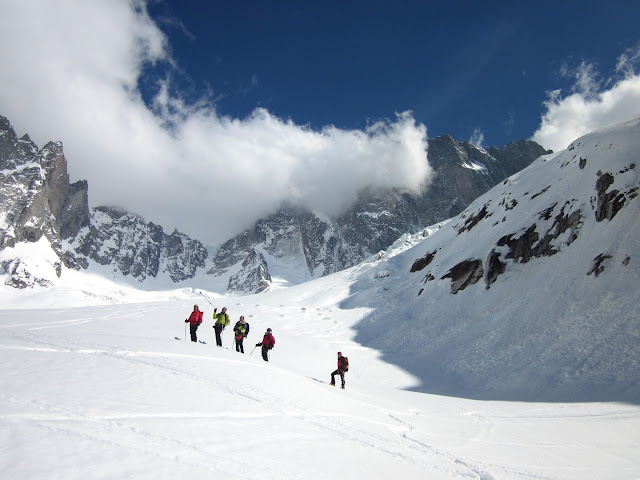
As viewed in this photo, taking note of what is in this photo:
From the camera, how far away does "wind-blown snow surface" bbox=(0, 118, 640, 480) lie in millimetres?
4492

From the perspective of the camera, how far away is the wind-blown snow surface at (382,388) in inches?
177

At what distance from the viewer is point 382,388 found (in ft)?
59.5

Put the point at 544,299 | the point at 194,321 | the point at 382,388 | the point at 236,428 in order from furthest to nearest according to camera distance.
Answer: the point at 544,299 → the point at 382,388 → the point at 194,321 → the point at 236,428

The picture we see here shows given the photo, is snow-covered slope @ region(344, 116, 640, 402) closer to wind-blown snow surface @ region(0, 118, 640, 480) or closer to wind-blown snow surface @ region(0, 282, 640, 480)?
wind-blown snow surface @ region(0, 118, 640, 480)

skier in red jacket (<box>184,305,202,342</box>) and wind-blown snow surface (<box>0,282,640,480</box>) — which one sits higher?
skier in red jacket (<box>184,305,202,342</box>)

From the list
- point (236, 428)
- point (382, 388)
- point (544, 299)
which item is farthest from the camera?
point (544, 299)

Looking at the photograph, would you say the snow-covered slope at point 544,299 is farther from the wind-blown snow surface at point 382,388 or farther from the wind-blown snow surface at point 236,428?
the wind-blown snow surface at point 236,428

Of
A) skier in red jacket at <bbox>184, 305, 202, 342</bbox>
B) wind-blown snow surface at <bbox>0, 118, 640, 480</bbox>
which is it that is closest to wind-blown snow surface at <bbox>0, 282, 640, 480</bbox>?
wind-blown snow surface at <bbox>0, 118, 640, 480</bbox>

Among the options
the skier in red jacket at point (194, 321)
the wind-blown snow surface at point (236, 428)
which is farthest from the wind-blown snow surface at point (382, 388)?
the skier in red jacket at point (194, 321)

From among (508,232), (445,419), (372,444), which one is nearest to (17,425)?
(372,444)

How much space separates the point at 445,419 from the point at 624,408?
772 cm

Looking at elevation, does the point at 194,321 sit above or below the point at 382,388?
above

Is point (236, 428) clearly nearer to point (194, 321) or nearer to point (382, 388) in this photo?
point (194, 321)

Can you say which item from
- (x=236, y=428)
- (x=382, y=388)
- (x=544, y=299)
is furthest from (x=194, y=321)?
(x=544, y=299)
